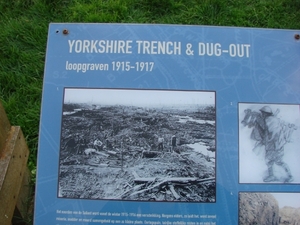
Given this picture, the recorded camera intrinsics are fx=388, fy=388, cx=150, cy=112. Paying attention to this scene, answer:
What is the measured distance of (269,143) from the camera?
5.42 ft

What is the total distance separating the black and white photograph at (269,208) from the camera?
5.31ft

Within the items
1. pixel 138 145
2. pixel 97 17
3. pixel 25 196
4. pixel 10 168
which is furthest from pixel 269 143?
pixel 97 17

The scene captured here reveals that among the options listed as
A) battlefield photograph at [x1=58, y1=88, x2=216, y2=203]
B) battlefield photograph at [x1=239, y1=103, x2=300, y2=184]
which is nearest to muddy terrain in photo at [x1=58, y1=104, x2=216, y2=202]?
battlefield photograph at [x1=58, y1=88, x2=216, y2=203]

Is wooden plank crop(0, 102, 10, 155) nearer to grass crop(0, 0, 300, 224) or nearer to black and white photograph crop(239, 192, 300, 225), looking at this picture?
grass crop(0, 0, 300, 224)

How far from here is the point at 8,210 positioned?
1803 mm

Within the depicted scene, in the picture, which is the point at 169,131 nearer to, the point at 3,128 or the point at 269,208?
the point at 269,208

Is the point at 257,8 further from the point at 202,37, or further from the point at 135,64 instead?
the point at 135,64

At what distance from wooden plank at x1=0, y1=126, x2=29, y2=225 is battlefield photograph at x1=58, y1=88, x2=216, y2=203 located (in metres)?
0.31

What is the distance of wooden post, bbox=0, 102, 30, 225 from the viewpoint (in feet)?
5.74

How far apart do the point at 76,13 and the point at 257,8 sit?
4.17 ft

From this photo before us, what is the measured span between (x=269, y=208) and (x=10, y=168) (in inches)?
46.3

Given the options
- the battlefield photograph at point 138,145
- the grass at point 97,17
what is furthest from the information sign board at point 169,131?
the grass at point 97,17

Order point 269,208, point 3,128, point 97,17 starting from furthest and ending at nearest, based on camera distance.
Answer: point 97,17
point 3,128
point 269,208

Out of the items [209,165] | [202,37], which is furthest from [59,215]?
[202,37]
